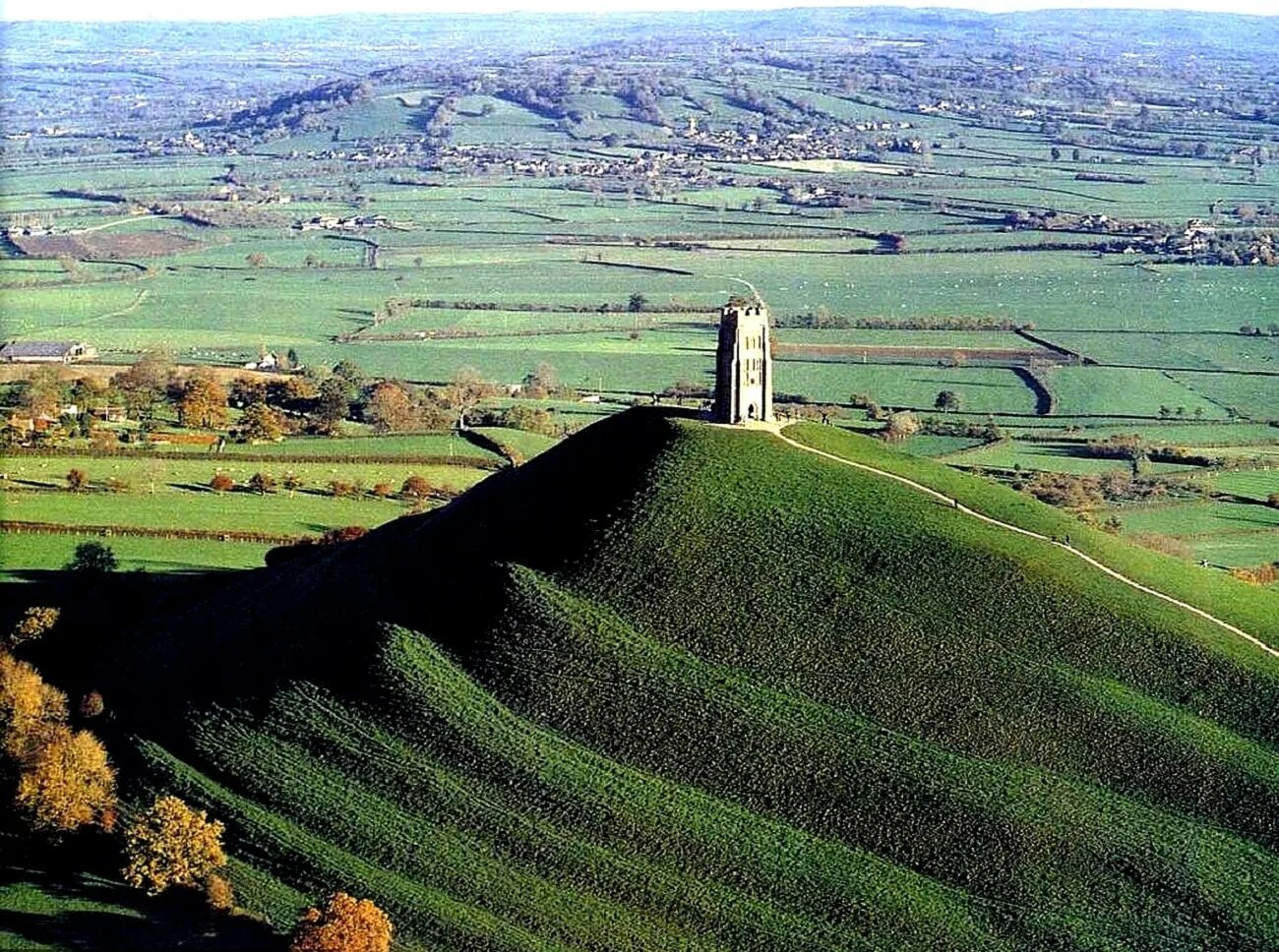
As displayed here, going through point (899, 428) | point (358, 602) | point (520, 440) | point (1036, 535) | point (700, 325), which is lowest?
point (520, 440)

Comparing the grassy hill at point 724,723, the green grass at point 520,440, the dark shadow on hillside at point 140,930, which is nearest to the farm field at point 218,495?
the green grass at point 520,440

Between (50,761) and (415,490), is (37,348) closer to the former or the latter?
(415,490)

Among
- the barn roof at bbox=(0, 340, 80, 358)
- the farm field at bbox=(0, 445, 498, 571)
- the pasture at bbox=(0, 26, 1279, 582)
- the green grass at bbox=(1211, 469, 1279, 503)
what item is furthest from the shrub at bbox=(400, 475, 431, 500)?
the barn roof at bbox=(0, 340, 80, 358)

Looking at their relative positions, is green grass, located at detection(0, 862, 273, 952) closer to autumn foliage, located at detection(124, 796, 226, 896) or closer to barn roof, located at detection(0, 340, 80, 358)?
autumn foliage, located at detection(124, 796, 226, 896)

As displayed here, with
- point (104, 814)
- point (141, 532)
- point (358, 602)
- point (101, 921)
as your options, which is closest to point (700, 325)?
point (141, 532)

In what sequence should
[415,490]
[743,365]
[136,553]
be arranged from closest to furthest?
[743,365] → [136,553] → [415,490]

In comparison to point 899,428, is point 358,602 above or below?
below

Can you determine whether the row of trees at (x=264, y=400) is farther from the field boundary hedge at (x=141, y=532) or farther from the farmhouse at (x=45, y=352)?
the field boundary hedge at (x=141, y=532)

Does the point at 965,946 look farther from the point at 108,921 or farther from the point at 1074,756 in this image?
the point at 108,921
